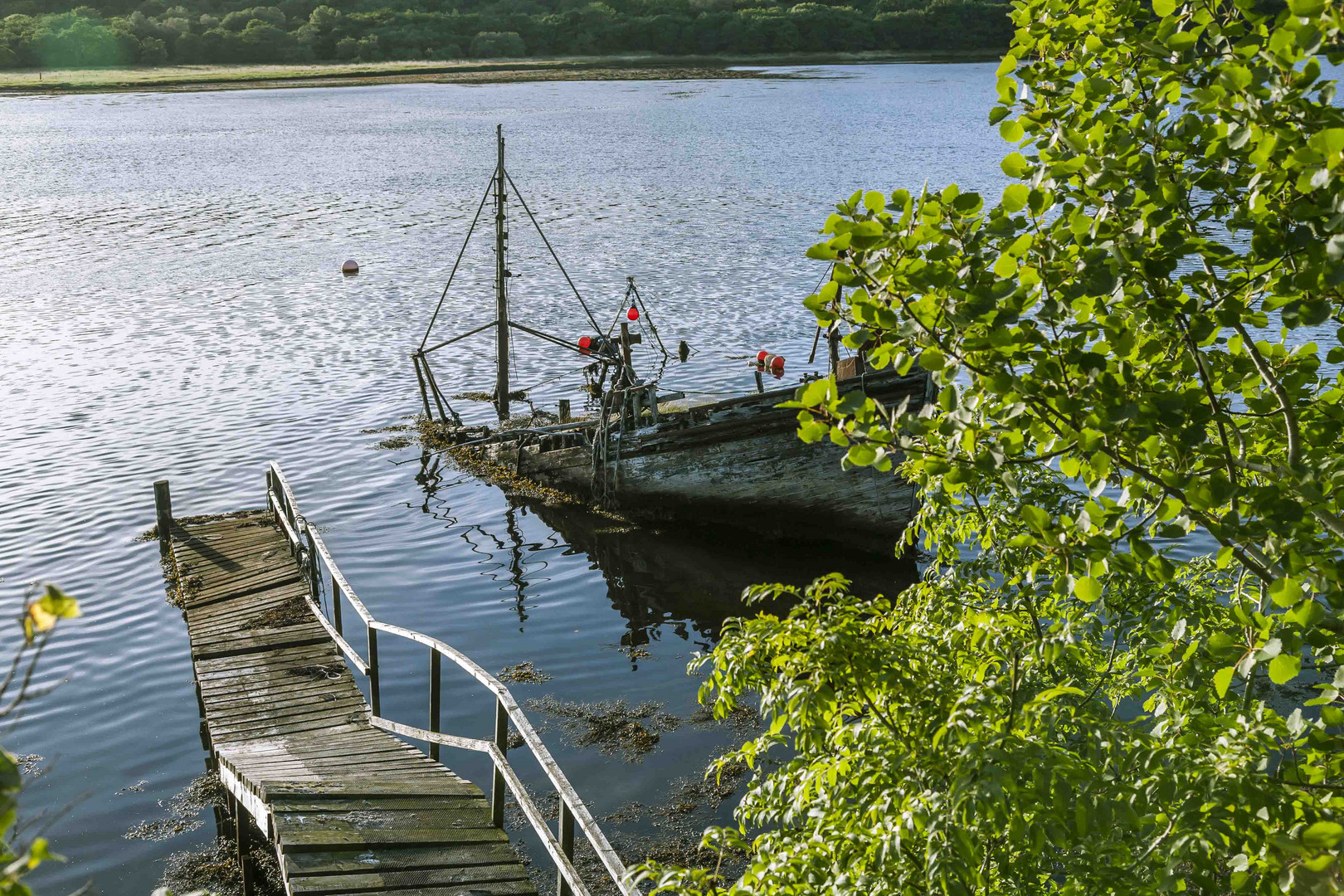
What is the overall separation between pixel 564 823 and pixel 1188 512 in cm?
685

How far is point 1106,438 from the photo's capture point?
4.68 metres

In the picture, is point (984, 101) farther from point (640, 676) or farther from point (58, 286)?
point (640, 676)

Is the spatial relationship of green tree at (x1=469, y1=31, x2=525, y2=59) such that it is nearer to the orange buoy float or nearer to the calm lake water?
the calm lake water

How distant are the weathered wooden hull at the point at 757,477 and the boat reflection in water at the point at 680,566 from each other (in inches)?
20.1

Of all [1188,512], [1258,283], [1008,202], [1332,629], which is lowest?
[1332,629]

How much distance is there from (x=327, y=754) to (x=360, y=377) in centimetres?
2553

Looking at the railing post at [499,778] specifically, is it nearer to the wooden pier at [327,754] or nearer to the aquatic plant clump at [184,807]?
the wooden pier at [327,754]

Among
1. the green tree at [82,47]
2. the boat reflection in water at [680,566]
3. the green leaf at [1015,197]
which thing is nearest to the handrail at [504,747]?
the green leaf at [1015,197]

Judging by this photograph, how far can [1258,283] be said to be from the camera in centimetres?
486

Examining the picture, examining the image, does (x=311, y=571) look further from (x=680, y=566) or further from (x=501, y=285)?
(x=501, y=285)

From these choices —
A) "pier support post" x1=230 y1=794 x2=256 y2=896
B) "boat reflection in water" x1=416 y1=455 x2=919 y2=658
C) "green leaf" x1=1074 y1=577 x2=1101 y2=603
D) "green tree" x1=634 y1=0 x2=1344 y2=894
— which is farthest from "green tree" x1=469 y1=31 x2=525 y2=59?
"green leaf" x1=1074 y1=577 x2=1101 y2=603

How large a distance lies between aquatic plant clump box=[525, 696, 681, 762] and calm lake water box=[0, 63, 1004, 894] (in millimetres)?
228

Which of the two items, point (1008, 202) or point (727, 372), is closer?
point (1008, 202)

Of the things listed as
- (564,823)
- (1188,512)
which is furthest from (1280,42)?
(564,823)
